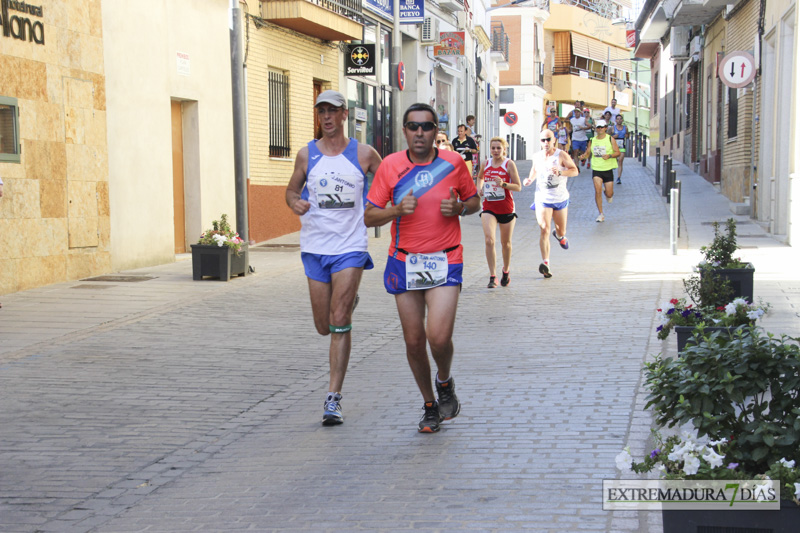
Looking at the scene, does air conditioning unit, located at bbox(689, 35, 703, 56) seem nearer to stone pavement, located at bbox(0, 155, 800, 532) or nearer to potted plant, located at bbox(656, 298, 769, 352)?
stone pavement, located at bbox(0, 155, 800, 532)

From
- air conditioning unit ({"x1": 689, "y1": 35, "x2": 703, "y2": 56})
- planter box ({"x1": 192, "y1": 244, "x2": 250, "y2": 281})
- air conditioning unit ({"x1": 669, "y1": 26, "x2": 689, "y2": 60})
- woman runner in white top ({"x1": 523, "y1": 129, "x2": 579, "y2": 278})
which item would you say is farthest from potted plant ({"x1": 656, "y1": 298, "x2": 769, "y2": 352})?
air conditioning unit ({"x1": 669, "y1": 26, "x2": 689, "y2": 60})

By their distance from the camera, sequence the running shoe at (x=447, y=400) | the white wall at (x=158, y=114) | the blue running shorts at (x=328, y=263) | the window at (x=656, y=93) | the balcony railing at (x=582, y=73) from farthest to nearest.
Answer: the balcony railing at (x=582, y=73), the window at (x=656, y=93), the white wall at (x=158, y=114), the blue running shorts at (x=328, y=263), the running shoe at (x=447, y=400)

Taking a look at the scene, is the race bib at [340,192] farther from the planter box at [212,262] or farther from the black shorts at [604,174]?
the black shorts at [604,174]

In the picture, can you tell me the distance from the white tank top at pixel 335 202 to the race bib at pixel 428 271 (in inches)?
28.9

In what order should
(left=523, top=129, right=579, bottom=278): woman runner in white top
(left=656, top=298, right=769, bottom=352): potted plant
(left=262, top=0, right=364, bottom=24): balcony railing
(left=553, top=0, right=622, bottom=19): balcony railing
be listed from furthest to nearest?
(left=553, top=0, right=622, bottom=19): balcony railing → (left=262, top=0, right=364, bottom=24): balcony railing → (left=523, top=129, right=579, bottom=278): woman runner in white top → (left=656, top=298, right=769, bottom=352): potted plant

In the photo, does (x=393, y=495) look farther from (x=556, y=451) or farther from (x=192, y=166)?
(x=192, y=166)

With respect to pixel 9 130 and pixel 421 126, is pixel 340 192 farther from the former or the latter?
pixel 9 130

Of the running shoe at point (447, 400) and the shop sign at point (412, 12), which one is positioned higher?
the shop sign at point (412, 12)

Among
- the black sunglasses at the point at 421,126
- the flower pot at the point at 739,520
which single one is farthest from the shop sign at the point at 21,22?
the flower pot at the point at 739,520

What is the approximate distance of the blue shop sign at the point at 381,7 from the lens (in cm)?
2550

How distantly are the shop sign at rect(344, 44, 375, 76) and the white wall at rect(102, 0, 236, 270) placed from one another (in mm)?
5882

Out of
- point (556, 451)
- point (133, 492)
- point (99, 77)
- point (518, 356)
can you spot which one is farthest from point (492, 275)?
point (133, 492)

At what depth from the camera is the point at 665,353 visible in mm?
7773

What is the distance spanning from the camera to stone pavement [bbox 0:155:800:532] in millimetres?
4508
